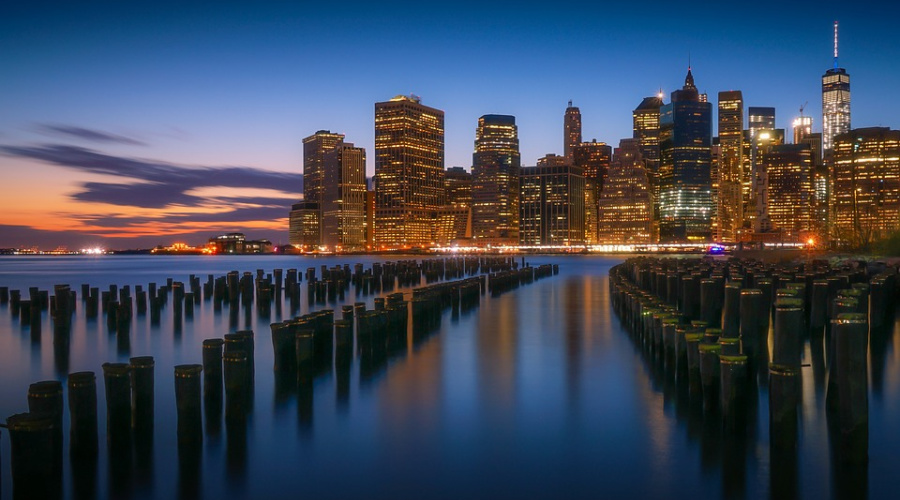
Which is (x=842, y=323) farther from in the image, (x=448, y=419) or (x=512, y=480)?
(x=448, y=419)

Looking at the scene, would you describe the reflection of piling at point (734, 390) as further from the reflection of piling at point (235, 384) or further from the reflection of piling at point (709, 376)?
the reflection of piling at point (235, 384)

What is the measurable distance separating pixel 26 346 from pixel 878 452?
66.2ft

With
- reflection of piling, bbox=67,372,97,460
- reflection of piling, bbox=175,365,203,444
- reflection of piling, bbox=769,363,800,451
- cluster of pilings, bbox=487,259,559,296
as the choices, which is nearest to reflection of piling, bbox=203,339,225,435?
reflection of piling, bbox=175,365,203,444

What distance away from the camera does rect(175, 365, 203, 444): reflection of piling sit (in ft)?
29.3

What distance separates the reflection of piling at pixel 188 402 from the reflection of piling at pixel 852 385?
814cm

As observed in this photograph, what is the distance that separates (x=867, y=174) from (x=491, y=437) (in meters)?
157

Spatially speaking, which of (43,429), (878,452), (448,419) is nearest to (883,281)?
(878,452)

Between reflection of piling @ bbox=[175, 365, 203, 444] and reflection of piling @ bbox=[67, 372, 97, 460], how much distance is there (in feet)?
3.34

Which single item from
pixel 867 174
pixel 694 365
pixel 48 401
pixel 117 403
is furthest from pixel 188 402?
pixel 867 174

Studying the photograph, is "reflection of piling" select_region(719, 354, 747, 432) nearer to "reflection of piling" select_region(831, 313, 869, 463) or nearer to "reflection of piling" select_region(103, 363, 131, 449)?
"reflection of piling" select_region(831, 313, 869, 463)

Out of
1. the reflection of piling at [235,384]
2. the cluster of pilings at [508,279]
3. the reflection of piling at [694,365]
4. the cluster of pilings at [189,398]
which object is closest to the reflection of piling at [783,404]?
the reflection of piling at [694,365]

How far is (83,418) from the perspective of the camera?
8.65 m

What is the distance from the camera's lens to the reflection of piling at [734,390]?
874 centimetres

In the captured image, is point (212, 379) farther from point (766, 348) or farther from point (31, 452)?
point (766, 348)
